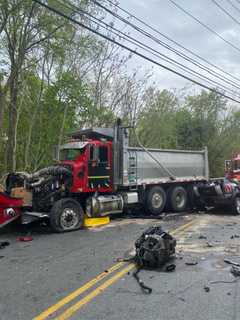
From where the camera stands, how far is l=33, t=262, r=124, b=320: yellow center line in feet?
14.1

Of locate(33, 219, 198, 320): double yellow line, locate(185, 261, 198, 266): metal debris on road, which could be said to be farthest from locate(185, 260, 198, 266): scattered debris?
locate(33, 219, 198, 320): double yellow line

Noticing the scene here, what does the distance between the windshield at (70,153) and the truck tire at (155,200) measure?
3.58 metres

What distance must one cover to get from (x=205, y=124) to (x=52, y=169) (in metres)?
25.5

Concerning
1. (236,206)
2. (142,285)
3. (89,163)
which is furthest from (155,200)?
(142,285)

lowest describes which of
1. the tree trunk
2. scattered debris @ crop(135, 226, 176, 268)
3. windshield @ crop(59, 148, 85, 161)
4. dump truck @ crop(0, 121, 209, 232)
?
scattered debris @ crop(135, 226, 176, 268)

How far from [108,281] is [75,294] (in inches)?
27.8

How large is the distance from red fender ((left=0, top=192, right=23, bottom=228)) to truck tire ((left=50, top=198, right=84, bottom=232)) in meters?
1.03

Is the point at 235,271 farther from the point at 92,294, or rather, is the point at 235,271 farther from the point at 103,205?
the point at 103,205

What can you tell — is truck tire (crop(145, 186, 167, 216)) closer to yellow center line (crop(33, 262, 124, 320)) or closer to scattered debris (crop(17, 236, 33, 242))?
scattered debris (crop(17, 236, 33, 242))

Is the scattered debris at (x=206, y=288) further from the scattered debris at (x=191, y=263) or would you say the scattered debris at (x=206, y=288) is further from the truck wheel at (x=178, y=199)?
the truck wheel at (x=178, y=199)

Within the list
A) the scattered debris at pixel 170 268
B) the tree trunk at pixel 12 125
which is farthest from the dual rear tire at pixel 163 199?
the scattered debris at pixel 170 268

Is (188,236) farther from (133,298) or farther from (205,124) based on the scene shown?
(205,124)

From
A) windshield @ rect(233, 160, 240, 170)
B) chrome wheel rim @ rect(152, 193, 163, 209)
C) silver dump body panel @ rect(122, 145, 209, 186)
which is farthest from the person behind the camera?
windshield @ rect(233, 160, 240, 170)

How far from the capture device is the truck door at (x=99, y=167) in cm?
1179
